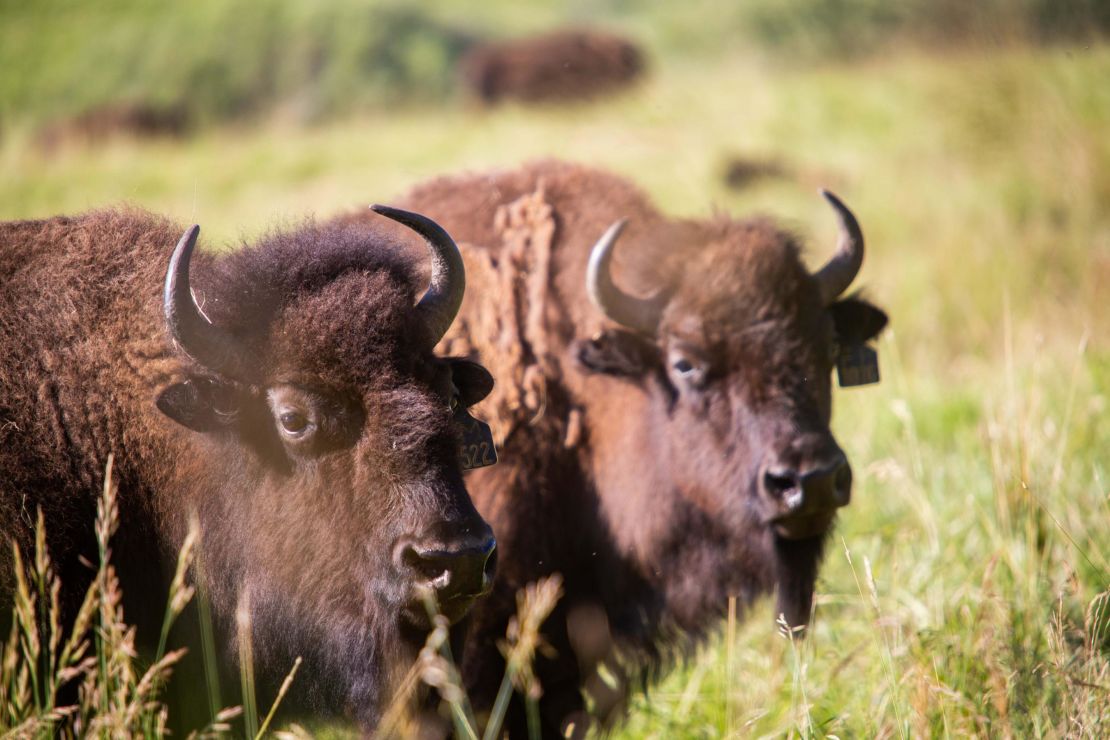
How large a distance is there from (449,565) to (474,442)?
76 cm

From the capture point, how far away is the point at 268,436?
3328 mm

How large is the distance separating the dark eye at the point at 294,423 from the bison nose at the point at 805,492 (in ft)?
6.79

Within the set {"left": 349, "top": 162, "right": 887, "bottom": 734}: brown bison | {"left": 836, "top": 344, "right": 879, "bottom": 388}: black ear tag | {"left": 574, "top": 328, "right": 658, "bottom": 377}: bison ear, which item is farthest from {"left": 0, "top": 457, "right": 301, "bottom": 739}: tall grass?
{"left": 836, "top": 344, "right": 879, "bottom": 388}: black ear tag

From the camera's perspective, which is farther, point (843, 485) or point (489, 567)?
point (843, 485)

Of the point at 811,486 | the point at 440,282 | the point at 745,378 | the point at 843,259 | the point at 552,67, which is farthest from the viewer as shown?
the point at 552,67

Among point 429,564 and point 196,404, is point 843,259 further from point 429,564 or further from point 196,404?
point 196,404

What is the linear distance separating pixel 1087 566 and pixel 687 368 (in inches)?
88.7

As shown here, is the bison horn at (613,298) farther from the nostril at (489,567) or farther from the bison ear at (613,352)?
the nostril at (489,567)

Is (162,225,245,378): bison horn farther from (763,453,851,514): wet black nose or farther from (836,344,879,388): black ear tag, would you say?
(836,344,879,388): black ear tag

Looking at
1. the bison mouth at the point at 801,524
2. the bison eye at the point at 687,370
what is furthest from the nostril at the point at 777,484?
the bison eye at the point at 687,370

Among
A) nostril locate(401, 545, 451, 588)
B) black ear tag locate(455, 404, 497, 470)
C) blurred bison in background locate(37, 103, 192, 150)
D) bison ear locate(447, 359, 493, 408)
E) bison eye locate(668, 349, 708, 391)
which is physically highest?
blurred bison in background locate(37, 103, 192, 150)

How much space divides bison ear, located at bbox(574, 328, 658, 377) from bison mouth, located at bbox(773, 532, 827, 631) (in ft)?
3.32

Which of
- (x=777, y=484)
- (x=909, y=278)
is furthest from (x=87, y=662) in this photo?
(x=909, y=278)

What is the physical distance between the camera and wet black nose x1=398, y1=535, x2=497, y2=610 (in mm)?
3080
